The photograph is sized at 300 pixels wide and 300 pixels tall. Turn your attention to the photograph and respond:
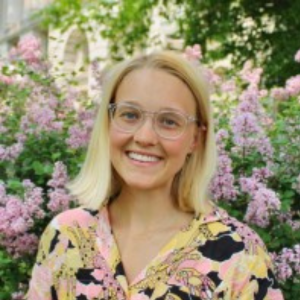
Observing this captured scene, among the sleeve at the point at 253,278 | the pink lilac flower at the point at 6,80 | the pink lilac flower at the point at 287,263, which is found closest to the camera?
the sleeve at the point at 253,278

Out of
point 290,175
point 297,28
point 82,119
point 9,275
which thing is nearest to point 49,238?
point 9,275

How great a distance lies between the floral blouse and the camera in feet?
7.16

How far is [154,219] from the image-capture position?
2371 mm

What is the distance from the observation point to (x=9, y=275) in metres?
3.45

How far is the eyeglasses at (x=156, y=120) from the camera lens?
2.22 metres

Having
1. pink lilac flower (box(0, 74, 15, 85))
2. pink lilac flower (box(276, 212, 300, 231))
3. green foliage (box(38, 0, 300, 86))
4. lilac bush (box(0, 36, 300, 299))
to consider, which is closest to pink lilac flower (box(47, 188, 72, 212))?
lilac bush (box(0, 36, 300, 299))

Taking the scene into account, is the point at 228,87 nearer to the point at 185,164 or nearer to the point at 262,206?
the point at 262,206

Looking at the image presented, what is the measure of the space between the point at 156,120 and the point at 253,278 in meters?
0.49

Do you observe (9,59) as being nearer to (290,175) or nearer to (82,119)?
(82,119)

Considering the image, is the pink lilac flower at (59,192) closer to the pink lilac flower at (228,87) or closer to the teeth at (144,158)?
the teeth at (144,158)

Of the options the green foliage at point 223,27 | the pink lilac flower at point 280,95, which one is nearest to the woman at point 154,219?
the pink lilac flower at point 280,95

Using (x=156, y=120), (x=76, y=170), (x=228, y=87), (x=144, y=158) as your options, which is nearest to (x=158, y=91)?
(x=156, y=120)

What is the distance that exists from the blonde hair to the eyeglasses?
0.26ft

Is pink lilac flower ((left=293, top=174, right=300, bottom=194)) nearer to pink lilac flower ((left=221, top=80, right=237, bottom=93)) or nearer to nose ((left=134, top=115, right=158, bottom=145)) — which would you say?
nose ((left=134, top=115, right=158, bottom=145))
